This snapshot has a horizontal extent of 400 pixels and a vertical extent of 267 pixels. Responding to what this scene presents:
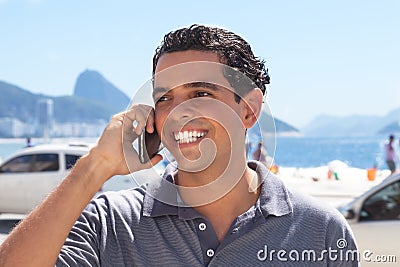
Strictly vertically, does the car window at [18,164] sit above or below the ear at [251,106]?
below

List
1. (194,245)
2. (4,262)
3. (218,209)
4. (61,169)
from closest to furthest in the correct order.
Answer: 1. (4,262)
2. (194,245)
3. (218,209)
4. (61,169)

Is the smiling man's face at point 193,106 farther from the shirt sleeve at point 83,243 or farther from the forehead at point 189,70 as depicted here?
the shirt sleeve at point 83,243

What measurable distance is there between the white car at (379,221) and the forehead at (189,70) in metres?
4.88

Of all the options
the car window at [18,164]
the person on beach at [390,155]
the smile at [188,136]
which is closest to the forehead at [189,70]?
the smile at [188,136]

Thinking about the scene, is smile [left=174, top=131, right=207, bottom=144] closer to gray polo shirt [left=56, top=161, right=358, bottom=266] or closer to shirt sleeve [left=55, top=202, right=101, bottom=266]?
gray polo shirt [left=56, top=161, right=358, bottom=266]

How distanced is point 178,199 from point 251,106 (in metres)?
0.34

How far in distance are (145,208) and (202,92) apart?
0.35m

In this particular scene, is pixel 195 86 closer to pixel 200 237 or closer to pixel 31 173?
pixel 200 237

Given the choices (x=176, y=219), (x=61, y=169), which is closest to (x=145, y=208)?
(x=176, y=219)

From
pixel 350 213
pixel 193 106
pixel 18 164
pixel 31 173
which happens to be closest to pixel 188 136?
pixel 193 106

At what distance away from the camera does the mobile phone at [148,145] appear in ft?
5.93

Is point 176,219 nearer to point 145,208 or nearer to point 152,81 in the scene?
point 145,208

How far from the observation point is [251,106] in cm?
185

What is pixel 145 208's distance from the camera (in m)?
1.78
